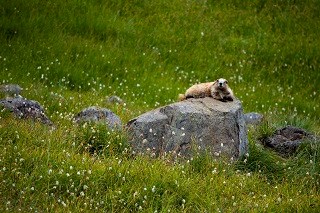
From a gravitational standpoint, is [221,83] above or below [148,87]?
above

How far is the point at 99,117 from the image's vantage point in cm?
1183

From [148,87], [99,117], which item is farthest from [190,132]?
[148,87]

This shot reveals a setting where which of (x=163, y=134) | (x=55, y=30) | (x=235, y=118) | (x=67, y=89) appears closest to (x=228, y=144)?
(x=235, y=118)

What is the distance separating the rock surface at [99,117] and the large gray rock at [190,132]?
57cm

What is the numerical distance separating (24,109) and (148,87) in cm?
787

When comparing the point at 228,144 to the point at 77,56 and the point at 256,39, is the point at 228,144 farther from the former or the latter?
the point at 256,39

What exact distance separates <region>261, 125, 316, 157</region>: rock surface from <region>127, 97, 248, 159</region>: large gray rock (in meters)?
1.33

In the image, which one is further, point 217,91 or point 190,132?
point 217,91

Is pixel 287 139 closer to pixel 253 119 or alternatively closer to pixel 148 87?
pixel 253 119

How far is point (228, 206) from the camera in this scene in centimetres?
887

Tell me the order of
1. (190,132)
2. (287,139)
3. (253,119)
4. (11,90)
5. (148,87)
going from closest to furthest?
(190,132) → (287,139) → (11,90) → (253,119) → (148,87)

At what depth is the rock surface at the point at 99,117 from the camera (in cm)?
1124

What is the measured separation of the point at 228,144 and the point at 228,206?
7.23 feet

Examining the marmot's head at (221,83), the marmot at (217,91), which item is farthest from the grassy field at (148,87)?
the marmot's head at (221,83)
